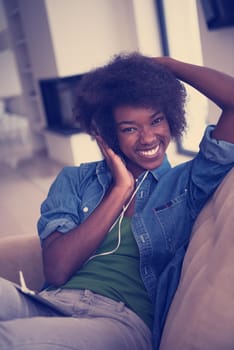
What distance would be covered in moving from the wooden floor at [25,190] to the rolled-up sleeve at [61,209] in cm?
175

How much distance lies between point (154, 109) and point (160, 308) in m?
0.51

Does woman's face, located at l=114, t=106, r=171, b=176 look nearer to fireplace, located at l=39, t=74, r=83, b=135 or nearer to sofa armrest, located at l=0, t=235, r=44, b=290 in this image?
sofa armrest, located at l=0, t=235, r=44, b=290

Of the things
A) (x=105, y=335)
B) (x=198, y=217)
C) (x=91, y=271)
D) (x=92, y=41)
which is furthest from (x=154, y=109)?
(x=92, y=41)

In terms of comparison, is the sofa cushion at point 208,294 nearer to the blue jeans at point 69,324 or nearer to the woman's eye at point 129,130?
the blue jeans at point 69,324

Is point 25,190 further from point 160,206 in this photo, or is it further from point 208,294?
point 208,294

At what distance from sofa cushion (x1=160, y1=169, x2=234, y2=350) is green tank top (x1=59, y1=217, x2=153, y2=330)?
163 mm

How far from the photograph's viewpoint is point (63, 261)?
1.15 metres

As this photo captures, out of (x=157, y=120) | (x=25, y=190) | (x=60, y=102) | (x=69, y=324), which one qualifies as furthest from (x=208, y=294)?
(x=60, y=102)

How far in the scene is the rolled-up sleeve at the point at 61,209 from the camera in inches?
46.9

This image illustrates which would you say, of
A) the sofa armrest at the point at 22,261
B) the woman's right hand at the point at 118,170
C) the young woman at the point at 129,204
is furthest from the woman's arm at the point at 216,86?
the sofa armrest at the point at 22,261

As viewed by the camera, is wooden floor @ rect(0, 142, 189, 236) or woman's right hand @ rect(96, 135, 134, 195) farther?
wooden floor @ rect(0, 142, 189, 236)

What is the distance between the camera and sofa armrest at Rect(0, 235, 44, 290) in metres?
1.36

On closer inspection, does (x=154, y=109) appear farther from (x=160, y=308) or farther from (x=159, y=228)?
(x=160, y=308)

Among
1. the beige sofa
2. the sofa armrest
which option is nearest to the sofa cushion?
the beige sofa
